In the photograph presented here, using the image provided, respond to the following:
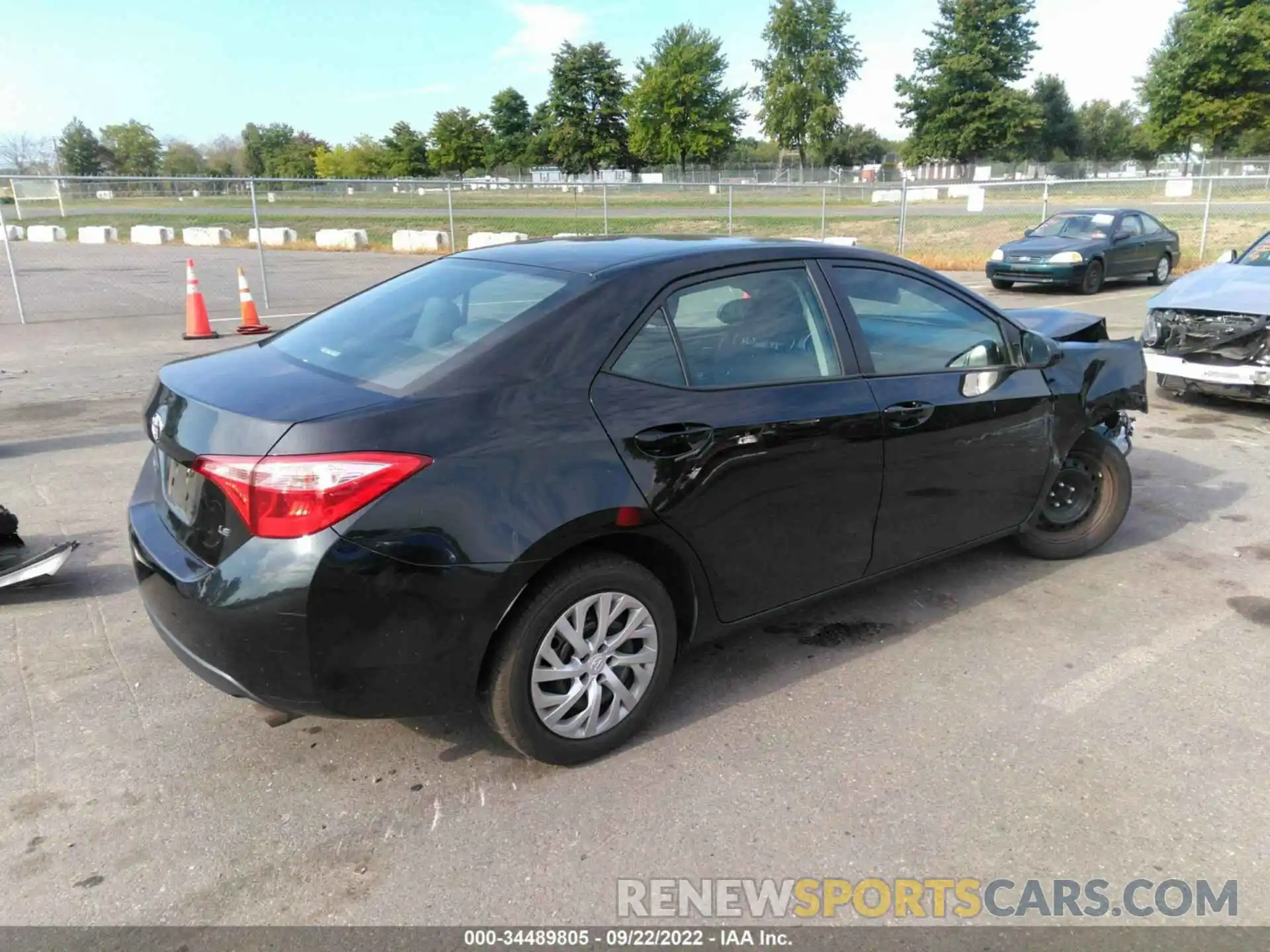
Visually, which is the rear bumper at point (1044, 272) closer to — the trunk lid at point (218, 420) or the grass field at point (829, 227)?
the grass field at point (829, 227)

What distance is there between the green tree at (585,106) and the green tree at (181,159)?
4784cm

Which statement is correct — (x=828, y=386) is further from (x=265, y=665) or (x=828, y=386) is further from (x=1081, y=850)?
(x=265, y=665)

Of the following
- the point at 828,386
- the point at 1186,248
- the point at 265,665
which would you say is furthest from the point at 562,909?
the point at 1186,248

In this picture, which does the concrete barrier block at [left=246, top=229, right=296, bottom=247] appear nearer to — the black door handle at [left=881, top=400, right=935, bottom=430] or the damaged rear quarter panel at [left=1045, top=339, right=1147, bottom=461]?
the damaged rear quarter panel at [left=1045, top=339, right=1147, bottom=461]

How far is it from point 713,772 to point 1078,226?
1663 centimetres

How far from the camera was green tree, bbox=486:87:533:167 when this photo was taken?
9019cm

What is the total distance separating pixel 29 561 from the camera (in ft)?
13.6

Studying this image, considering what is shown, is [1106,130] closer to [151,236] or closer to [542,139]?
[542,139]

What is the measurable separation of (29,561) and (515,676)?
273 centimetres

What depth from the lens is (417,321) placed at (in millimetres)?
3287

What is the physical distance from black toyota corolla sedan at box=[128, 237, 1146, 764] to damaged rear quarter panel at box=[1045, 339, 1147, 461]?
0.38 meters

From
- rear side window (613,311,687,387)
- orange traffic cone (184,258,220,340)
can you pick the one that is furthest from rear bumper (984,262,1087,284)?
rear side window (613,311,687,387)

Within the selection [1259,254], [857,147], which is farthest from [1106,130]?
[1259,254]

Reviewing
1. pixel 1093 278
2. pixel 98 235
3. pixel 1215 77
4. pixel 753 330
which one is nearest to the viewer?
pixel 753 330
